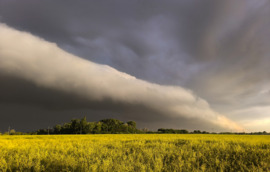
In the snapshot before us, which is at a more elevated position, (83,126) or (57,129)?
(83,126)

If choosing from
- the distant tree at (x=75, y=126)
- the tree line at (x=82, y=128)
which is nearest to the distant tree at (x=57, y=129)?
the tree line at (x=82, y=128)

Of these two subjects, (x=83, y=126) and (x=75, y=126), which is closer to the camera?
(x=83, y=126)

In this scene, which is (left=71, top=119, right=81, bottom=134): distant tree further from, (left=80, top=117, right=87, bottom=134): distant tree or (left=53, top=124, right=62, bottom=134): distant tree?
(left=53, top=124, right=62, bottom=134): distant tree

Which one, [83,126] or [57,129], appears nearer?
[83,126]

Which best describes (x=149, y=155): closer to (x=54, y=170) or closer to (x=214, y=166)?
(x=214, y=166)

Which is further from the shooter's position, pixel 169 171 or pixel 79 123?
pixel 79 123

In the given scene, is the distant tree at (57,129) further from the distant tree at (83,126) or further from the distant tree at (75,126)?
the distant tree at (83,126)

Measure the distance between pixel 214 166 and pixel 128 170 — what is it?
6.97 m

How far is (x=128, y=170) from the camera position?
11055 millimetres

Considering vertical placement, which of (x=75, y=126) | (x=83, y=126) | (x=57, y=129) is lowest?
(x=57, y=129)

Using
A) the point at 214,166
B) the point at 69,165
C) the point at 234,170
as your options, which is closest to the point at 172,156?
the point at 214,166

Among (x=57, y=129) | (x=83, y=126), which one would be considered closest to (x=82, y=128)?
(x=83, y=126)

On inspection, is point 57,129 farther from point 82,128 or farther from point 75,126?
point 82,128

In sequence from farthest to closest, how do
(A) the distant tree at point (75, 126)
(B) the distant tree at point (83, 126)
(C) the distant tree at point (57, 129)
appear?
(C) the distant tree at point (57, 129) < (A) the distant tree at point (75, 126) < (B) the distant tree at point (83, 126)
